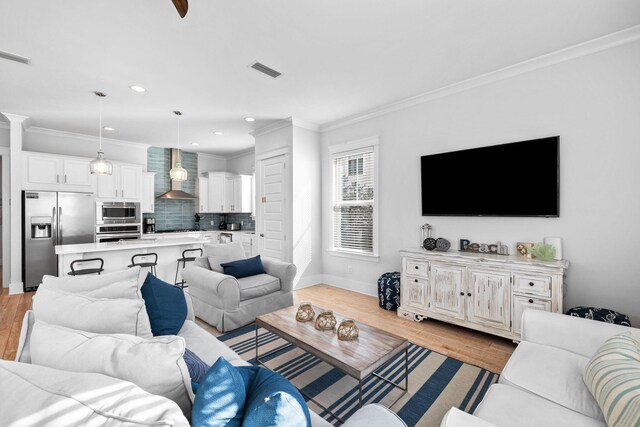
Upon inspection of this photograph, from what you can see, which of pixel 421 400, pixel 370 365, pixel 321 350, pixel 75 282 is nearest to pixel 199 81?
pixel 75 282

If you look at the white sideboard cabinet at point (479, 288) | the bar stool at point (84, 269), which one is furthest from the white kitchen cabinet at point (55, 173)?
the white sideboard cabinet at point (479, 288)

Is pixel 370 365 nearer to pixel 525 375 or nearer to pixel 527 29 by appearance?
pixel 525 375

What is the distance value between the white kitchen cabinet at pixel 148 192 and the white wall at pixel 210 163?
1279mm

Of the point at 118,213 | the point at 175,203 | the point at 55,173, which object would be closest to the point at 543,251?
the point at 118,213

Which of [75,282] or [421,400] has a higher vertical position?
[75,282]

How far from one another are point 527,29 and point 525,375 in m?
2.76

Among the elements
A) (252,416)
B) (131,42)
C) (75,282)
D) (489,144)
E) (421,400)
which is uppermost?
(131,42)

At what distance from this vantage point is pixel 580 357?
63.4 inches

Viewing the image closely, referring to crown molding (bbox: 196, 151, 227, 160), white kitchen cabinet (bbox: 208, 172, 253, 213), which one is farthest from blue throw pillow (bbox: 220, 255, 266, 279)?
crown molding (bbox: 196, 151, 227, 160)

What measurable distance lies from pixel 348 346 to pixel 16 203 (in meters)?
5.84

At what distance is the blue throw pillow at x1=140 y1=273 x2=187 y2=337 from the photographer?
1.76m

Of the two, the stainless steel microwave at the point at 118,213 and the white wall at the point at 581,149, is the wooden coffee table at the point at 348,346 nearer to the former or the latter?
the white wall at the point at 581,149

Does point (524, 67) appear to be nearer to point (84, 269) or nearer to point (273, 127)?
point (273, 127)

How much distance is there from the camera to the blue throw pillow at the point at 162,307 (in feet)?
5.78
